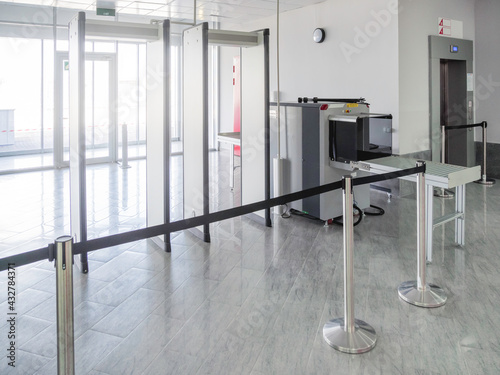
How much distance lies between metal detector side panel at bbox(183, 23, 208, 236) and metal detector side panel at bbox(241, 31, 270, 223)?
80cm

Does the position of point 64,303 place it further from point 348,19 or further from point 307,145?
point 348,19

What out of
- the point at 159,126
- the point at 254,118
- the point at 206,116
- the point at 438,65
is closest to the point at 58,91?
the point at 254,118

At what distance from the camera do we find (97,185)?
7516 millimetres

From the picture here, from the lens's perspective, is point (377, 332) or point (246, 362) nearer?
point (246, 362)

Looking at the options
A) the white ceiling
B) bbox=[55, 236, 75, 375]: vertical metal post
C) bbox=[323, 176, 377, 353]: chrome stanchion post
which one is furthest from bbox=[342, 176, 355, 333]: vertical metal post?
the white ceiling

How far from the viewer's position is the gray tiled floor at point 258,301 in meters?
2.56

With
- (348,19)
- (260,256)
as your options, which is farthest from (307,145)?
(348,19)

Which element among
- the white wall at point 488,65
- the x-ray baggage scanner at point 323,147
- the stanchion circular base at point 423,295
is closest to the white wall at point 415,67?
the white wall at point 488,65

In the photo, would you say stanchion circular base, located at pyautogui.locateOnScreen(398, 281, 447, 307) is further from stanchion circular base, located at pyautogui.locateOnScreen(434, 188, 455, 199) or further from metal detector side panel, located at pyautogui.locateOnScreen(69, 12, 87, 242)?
stanchion circular base, located at pyautogui.locateOnScreen(434, 188, 455, 199)

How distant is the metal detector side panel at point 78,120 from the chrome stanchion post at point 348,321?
2.23m

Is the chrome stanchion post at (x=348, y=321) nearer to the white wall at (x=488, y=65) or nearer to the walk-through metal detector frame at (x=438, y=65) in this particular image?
the walk-through metal detector frame at (x=438, y=65)

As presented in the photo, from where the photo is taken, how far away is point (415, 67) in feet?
21.1

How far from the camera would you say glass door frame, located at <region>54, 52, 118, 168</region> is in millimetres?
9039

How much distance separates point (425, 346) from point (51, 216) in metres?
4.68
